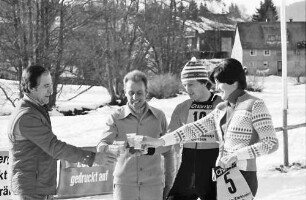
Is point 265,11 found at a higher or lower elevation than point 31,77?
higher

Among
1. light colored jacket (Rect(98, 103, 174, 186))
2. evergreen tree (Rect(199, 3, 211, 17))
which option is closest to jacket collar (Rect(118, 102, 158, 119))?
light colored jacket (Rect(98, 103, 174, 186))

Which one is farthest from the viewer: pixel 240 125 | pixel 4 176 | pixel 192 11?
pixel 192 11

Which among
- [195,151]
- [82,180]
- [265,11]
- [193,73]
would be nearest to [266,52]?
[265,11]

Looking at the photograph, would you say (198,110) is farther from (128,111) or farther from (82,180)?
(82,180)

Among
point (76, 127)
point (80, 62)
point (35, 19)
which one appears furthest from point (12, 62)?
point (76, 127)

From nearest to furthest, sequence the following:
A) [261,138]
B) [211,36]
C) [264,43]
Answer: [261,138]
[264,43]
[211,36]

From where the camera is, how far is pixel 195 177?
4.17 meters

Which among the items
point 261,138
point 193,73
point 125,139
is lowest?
point 125,139

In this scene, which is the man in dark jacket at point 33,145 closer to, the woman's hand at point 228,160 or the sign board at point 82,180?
the woman's hand at point 228,160

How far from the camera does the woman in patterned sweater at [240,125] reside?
10.8 ft

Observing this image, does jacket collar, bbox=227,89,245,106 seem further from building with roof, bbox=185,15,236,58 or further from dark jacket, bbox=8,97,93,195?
building with roof, bbox=185,15,236,58

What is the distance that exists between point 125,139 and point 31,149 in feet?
2.72

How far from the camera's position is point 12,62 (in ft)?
69.9

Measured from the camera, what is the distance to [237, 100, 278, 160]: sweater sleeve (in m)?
3.26
